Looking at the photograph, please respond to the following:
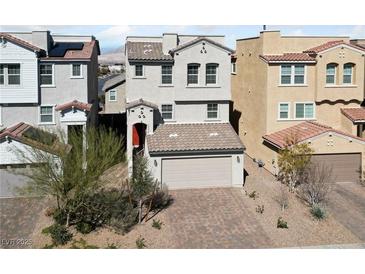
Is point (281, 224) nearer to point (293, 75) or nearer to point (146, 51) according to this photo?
point (293, 75)

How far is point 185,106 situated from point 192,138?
3250 millimetres

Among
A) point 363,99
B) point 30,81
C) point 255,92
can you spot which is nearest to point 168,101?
point 255,92

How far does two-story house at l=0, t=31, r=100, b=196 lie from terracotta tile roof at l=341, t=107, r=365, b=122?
1776 centimetres

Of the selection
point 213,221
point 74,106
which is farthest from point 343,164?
point 74,106

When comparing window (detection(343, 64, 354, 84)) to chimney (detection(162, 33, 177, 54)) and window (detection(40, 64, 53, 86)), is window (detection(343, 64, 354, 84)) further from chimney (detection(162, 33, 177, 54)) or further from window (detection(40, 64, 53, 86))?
window (detection(40, 64, 53, 86))

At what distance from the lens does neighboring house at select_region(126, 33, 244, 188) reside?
27.6 meters

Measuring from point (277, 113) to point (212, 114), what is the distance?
457 centimetres

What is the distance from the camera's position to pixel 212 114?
31438 millimetres

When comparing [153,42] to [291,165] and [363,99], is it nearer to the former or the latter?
[291,165]

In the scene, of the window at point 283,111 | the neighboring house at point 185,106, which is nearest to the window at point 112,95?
the neighboring house at point 185,106

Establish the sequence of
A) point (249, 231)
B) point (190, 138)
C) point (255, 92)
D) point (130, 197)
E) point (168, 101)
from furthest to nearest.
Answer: point (255, 92) → point (168, 101) → point (190, 138) → point (130, 197) → point (249, 231)

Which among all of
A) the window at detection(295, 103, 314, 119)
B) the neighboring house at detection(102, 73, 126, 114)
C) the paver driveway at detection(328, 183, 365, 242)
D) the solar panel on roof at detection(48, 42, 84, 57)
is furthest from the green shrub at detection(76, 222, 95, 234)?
the neighboring house at detection(102, 73, 126, 114)

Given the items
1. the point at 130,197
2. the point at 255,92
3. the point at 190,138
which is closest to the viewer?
the point at 130,197

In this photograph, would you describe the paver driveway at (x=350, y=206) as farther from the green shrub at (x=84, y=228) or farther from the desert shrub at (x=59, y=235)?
the desert shrub at (x=59, y=235)
